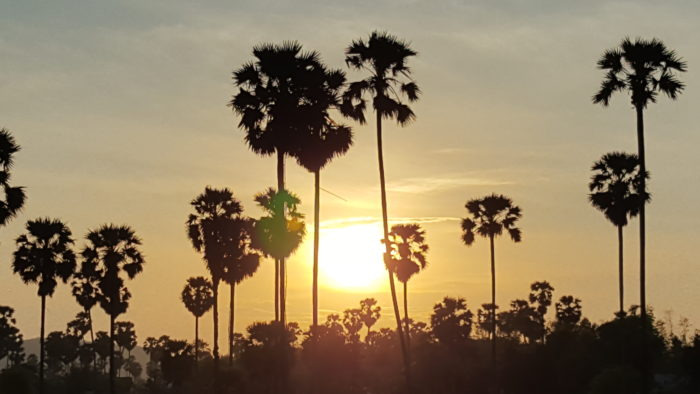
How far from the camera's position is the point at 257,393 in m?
96.5

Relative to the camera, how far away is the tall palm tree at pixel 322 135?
185 ft

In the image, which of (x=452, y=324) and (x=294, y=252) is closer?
(x=294, y=252)

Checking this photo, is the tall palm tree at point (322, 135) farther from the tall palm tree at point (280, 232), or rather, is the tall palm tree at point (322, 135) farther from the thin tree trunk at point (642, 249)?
the thin tree trunk at point (642, 249)

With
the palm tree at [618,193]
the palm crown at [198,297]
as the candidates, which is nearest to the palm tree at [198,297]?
the palm crown at [198,297]

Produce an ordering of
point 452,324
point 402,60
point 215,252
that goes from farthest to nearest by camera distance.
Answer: point 452,324 → point 215,252 → point 402,60

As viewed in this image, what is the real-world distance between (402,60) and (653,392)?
4522 centimetres

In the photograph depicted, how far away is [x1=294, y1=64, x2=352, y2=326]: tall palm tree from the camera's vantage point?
5634cm

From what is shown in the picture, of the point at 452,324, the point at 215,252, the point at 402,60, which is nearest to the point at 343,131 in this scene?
the point at 402,60

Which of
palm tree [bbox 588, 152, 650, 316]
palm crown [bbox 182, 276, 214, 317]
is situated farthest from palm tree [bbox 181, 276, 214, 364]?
palm tree [bbox 588, 152, 650, 316]

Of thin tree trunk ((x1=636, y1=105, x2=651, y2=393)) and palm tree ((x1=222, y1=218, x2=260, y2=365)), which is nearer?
thin tree trunk ((x1=636, y1=105, x2=651, y2=393))

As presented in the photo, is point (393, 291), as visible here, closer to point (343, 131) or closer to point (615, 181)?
point (343, 131)

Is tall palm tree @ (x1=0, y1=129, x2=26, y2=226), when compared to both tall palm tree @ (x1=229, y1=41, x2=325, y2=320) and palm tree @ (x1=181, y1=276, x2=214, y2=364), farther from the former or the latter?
palm tree @ (x1=181, y1=276, x2=214, y2=364)

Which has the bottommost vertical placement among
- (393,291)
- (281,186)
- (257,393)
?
(257,393)

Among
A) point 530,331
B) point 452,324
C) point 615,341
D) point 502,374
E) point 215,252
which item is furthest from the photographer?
point 530,331
